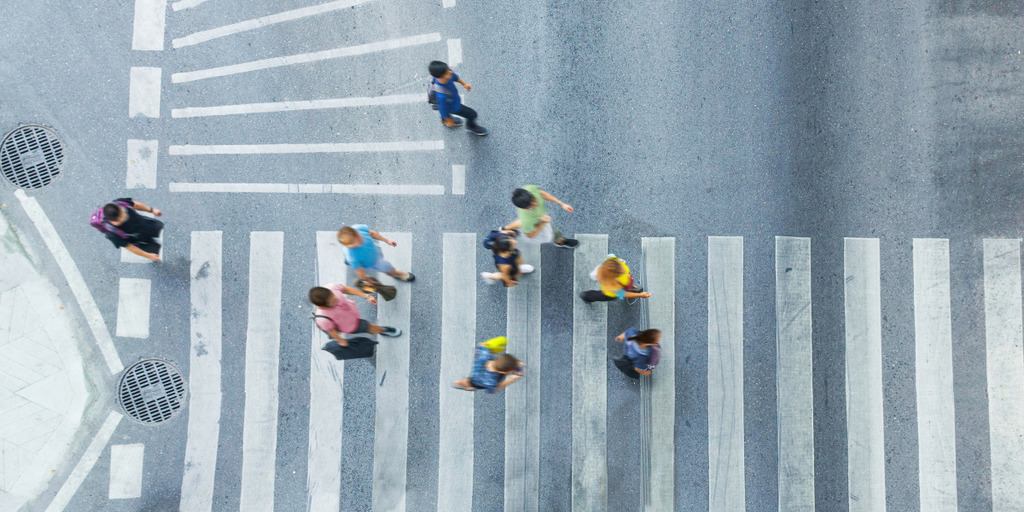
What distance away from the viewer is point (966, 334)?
6.88 m

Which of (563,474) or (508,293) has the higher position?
(508,293)

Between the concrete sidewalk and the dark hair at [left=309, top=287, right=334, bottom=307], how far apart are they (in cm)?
400

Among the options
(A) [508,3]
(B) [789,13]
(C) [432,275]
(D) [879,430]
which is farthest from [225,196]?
(D) [879,430]

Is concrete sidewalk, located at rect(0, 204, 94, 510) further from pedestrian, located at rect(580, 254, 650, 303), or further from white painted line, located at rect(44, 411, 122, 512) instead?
pedestrian, located at rect(580, 254, 650, 303)

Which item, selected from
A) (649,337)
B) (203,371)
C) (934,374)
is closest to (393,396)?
(203,371)

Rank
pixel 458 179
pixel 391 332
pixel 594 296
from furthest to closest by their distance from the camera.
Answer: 1. pixel 458 179
2. pixel 391 332
3. pixel 594 296

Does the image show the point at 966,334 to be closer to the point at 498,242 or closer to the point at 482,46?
the point at 498,242

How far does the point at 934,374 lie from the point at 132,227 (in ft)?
31.9

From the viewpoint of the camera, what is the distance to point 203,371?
679 cm

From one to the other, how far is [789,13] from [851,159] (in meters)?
2.07

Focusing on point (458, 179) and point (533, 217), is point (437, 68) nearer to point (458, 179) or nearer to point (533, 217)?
point (458, 179)

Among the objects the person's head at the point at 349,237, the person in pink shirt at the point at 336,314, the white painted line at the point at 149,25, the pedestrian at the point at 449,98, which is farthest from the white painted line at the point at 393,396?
the white painted line at the point at 149,25

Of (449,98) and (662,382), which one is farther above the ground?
(449,98)

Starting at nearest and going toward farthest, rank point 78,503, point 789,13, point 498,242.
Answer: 1. point 498,242
2. point 78,503
3. point 789,13
